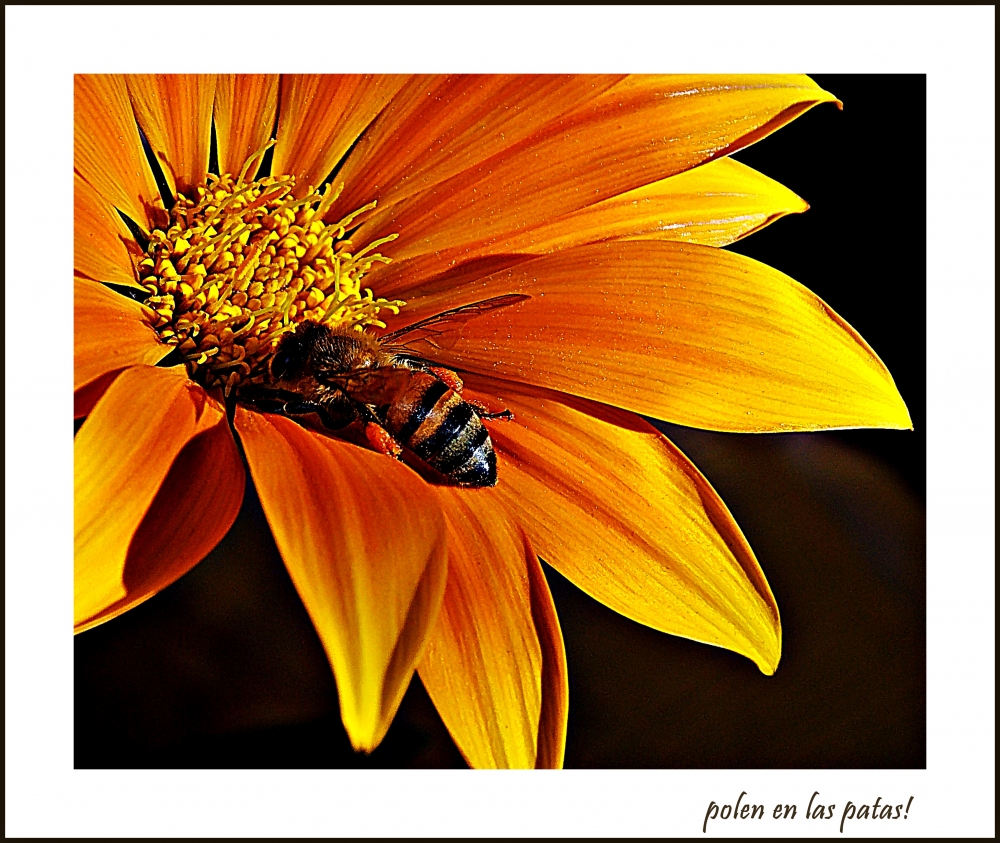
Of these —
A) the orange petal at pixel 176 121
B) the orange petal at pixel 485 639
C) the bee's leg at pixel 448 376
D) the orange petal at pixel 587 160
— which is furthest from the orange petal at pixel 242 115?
the orange petal at pixel 485 639

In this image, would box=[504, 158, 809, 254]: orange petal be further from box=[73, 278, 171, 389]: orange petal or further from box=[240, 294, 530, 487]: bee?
box=[73, 278, 171, 389]: orange petal

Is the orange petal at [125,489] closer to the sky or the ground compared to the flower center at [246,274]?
closer to the ground

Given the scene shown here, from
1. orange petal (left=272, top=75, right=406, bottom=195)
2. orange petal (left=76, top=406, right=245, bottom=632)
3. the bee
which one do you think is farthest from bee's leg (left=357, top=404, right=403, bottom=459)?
orange petal (left=272, top=75, right=406, bottom=195)

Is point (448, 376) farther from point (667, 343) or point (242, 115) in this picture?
point (242, 115)

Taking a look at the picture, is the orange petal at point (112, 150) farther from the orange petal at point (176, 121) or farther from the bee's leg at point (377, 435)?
the bee's leg at point (377, 435)

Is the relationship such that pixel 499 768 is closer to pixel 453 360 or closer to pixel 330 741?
pixel 330 741

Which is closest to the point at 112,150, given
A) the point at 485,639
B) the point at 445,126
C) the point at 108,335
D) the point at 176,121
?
the point at 176,121

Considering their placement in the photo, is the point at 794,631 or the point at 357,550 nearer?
the point at 357,550
